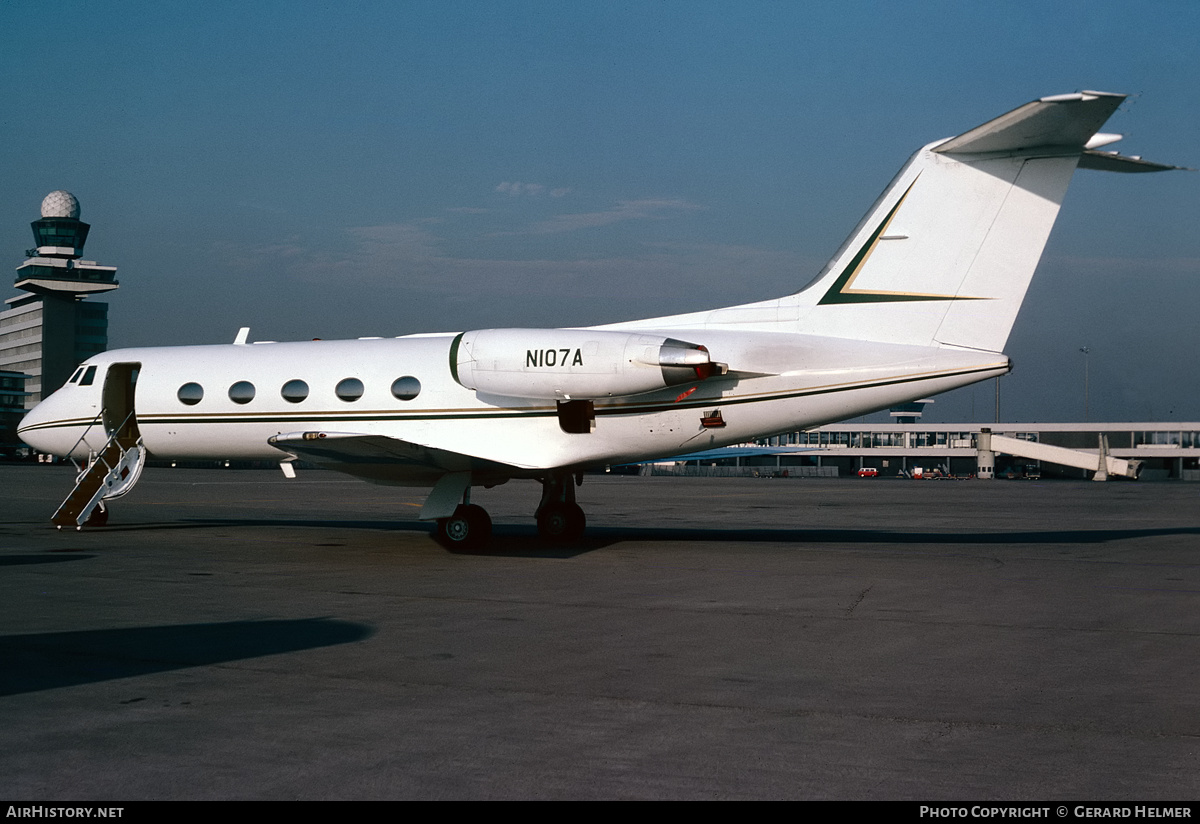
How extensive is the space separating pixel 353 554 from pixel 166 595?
15.2ft

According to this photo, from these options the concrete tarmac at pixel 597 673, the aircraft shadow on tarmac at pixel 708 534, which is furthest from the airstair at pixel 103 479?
the concrete tarmac at pixel 597 673

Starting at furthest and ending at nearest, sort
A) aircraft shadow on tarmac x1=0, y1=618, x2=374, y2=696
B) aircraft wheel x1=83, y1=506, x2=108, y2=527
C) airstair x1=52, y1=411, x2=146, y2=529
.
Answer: aircraft wheel x1=83, y1=506, x2=108, y2=527 < airstair x1=52, y1=411, x2=146, y2=529 < aircraft shadow on tarmac x1=0, y1=618, x2=374, y2=696

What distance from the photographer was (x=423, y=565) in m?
14.1

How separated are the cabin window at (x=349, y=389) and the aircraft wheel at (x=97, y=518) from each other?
599 cm

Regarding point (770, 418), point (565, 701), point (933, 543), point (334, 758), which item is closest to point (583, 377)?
point (770, 418)

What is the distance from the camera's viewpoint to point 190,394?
18578mm

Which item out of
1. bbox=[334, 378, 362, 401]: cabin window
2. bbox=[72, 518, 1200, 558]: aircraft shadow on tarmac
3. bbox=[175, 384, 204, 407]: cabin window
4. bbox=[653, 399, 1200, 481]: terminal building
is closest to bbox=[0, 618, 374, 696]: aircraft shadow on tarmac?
bbox=[72, 518, 1200, 558]: aircraft shadow on tarmac

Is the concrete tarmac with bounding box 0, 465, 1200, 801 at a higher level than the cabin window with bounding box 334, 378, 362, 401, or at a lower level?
lower

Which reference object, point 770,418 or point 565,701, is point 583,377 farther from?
point 565,701

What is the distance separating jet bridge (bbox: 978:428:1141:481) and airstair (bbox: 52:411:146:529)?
248 feet

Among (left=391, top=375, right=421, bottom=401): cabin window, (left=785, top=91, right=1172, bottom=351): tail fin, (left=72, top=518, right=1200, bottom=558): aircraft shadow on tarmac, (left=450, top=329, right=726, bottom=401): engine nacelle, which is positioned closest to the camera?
(left=785, top=91, right=1172, bottom=351): tail fin

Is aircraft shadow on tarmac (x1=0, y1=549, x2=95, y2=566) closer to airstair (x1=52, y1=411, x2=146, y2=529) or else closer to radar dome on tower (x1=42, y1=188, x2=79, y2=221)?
airstair (x1=52, y1=411, x2=146, y2=529)

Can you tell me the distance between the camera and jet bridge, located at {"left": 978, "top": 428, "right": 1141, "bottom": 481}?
80000mm

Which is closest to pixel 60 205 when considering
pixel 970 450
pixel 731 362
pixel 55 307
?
pixel 55 307
